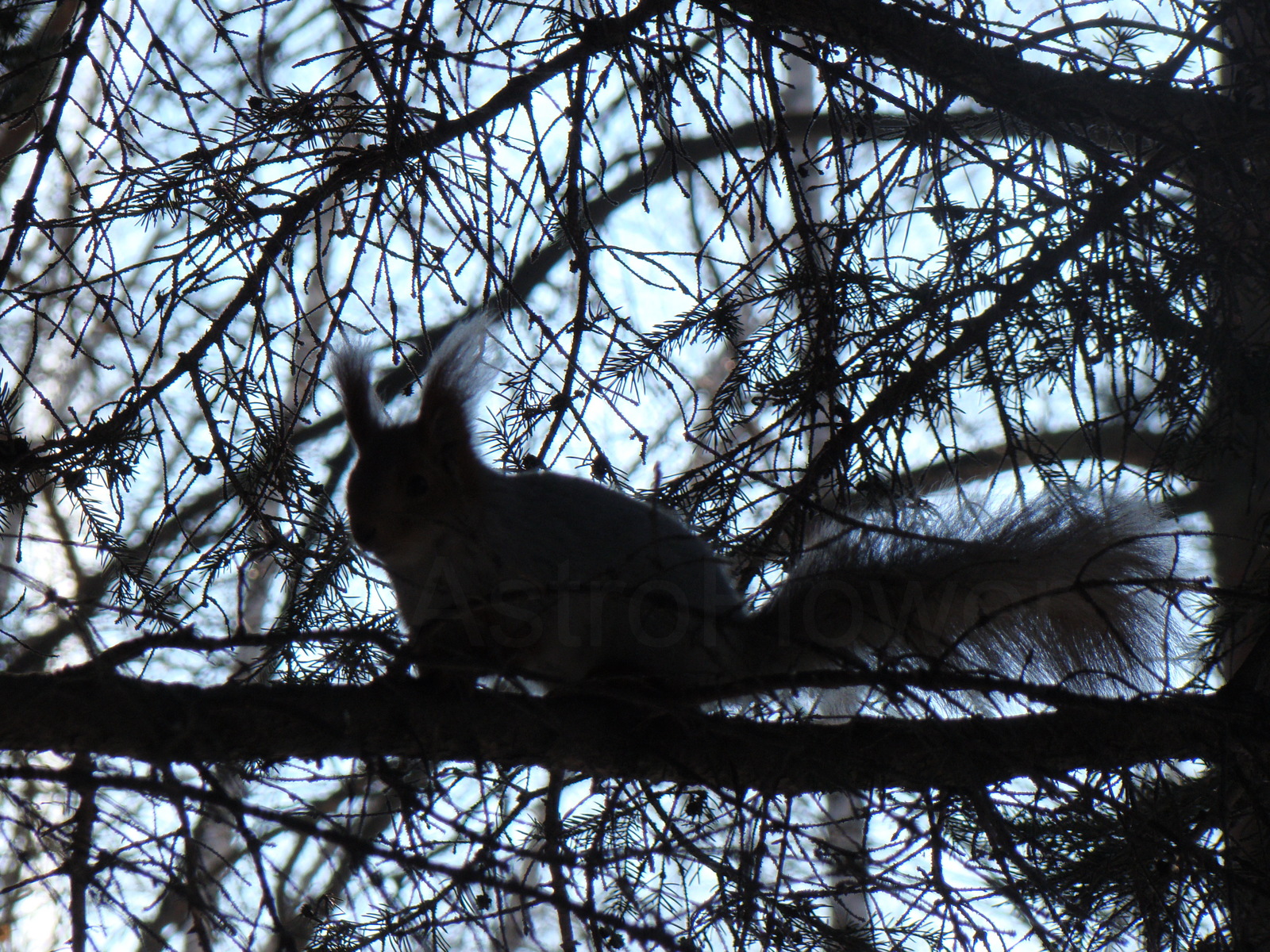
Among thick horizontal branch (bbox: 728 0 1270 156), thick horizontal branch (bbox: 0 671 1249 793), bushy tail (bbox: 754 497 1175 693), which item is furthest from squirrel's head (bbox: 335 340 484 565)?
thick horizontal branch (bbox: 728 0 1270 156)

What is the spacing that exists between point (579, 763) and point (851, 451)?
817 mm

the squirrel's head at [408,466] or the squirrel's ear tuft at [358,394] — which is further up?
the squirrel's ear tuft at [358,394]

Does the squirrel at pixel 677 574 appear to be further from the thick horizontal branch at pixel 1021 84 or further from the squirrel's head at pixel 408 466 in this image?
the thick horizontal branch at pixel 1021 84

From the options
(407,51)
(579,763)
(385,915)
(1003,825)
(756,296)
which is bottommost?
(1003,825)

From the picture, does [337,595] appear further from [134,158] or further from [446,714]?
[134,158]

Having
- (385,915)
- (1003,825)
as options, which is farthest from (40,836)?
(1003,825)

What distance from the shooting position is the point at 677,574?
95.3 inches

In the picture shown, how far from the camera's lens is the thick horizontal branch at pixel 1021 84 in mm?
1960

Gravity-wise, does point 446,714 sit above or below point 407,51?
below

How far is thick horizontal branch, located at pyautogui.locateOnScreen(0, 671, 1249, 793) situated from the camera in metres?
1.47

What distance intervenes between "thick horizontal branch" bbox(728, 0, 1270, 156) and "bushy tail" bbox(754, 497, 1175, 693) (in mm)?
700

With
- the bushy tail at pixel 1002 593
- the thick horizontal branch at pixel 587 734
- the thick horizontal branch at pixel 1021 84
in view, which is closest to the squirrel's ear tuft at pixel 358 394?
the thick horizontal branch at pixel 587 734

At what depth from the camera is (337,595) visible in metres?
2.23

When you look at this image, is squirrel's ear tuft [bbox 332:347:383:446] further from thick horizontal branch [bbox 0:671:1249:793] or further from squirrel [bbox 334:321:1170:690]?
thick horizontal branch [bbox 0:671:1249:793]
